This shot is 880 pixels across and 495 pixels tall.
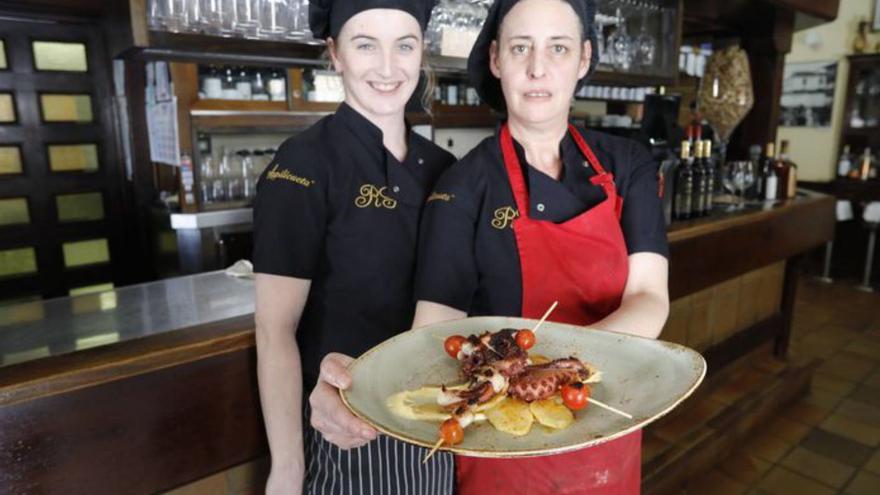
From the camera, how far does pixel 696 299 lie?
282cm

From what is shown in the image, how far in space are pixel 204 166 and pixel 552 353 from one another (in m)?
3.38

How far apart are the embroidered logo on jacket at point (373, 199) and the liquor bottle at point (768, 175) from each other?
2.80 metres

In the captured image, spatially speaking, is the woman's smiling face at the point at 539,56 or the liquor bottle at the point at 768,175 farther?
the liquor bottle at the point at 768,175

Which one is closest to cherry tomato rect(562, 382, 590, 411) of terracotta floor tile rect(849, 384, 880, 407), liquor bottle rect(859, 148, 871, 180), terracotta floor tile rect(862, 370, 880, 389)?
terracotta floor tile rect(849, 384, 880, 407)

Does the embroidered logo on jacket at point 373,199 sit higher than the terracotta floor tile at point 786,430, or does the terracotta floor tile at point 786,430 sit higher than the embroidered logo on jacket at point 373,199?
the embroidered logo on jacket at point 373,199

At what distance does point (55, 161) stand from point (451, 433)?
498cm

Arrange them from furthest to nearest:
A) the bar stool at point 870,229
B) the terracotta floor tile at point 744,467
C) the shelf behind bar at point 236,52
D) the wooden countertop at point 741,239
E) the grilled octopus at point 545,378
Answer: the bar stool at point 870,229, the terracotta floor tile at point 744,467, the wooden countertop at point 741,239, the shelf behind bar at point 236,52, the grilled octopus at point 545,378

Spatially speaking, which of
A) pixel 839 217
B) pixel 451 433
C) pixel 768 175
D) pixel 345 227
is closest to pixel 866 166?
pixel 839 217

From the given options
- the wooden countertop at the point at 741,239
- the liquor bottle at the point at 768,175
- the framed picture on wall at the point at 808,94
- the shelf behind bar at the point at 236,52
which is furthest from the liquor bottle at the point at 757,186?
the framed picture on wall at the point at 808,94

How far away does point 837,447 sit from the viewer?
300cm

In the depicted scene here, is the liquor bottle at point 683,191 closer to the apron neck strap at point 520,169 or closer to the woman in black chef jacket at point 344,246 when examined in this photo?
the apron neck strap at point 520,169

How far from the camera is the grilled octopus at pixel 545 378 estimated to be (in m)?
0.90

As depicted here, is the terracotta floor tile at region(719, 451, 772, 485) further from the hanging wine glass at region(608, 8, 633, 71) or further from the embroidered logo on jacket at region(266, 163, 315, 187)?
the embroidered logo on jacket at region(266, 163, 315, 187)

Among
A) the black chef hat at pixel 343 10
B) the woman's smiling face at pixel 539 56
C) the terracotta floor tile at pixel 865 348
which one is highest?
the black chef hat at pixel 343 10
